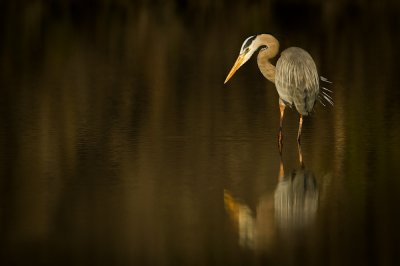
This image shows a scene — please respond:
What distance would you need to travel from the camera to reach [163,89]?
1488 cm

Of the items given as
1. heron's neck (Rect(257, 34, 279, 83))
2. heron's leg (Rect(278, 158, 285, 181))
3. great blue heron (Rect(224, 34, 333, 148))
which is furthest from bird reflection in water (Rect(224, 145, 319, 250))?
heron's neck (Rect(257, 34, 279, 83))

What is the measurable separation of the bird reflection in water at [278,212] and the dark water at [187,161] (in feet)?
0.05

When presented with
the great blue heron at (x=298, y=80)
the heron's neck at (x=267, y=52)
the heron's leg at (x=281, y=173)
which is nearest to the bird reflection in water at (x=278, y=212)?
the heron's leg at (x=281, y=173)

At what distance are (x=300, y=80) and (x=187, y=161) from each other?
1.37 meters

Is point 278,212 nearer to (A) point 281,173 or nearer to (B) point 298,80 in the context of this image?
(A) point 281,173

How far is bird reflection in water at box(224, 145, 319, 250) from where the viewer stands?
765cm

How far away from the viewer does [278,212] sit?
8.23 meters

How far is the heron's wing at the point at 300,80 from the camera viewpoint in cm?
1074

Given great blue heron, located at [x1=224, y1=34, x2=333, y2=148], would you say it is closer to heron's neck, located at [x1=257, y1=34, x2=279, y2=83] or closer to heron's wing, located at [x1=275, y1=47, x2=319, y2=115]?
heron's wing, located at [x1=275, y1=47, x2=319, y2=115]

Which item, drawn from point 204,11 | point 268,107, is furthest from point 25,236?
point 204,11

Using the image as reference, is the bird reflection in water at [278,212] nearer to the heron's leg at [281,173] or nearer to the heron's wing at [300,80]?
the heron's leg at [281,173]

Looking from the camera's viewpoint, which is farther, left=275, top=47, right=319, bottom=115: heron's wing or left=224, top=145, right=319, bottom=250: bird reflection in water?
left=275, top=47, right=319, bottom=115: heron's wing

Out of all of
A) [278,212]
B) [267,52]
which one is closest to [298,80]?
[267,52]

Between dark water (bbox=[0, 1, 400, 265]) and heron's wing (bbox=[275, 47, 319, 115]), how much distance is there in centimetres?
40
